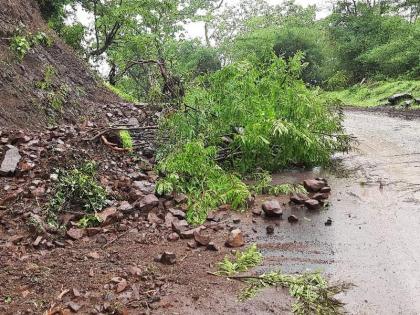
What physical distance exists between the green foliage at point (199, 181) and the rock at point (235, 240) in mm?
771

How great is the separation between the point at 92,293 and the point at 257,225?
2.11m

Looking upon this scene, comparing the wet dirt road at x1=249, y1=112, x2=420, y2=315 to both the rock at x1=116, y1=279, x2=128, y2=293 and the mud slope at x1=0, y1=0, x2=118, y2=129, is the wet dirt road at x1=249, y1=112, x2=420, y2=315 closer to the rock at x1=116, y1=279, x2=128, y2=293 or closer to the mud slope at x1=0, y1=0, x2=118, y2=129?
the rock at x1=116, y1=279, x2=128, y2=293

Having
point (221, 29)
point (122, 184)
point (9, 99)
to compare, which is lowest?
point (122, 184)

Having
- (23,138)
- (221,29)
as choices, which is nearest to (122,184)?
(23,138)

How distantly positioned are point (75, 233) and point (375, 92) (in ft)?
59.8

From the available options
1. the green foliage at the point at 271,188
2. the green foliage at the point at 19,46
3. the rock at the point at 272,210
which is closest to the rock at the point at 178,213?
the rock at the point at 272,210

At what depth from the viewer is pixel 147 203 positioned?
4.73 metres

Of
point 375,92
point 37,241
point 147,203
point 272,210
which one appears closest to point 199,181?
point 147,203

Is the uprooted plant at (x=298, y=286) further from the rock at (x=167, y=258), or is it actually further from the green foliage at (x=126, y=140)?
the green foliage at (x=126, y=140)

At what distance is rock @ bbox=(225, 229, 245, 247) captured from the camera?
13.6 ft

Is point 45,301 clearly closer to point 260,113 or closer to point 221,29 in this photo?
point 260,113

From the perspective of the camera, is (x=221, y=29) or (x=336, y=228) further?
(x=221, y=29)

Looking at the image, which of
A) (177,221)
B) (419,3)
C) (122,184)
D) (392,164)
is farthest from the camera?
(419,3)

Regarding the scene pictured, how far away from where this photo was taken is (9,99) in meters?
6.25
